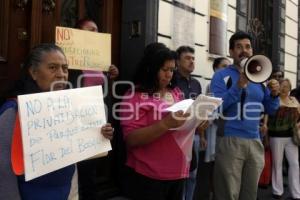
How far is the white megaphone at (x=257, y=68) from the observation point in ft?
11.6

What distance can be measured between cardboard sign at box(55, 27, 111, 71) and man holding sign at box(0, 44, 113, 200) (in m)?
0.81

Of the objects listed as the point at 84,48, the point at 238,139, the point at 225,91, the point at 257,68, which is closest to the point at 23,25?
the point at 84,48

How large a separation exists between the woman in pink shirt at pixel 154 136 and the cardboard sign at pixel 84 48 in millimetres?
435

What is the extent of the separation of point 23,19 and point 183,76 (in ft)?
5.95

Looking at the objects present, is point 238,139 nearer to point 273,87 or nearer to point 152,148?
point 273,87

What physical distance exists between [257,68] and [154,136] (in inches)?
56.5

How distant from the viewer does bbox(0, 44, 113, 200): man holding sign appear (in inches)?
72.4

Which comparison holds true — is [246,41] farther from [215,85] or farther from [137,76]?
[137,76]

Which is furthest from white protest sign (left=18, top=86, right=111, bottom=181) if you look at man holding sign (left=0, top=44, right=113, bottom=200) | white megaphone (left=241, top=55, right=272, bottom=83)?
white megaphone (left=241, top=55, right=272, bottom=83)

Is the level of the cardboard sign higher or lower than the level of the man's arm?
higher

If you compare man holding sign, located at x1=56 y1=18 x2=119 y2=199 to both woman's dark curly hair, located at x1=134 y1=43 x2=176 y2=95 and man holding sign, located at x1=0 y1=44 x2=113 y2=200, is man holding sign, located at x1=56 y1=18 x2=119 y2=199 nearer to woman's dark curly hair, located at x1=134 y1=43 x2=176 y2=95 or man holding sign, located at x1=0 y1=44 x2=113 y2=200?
woman's dark curly hair, located at x1=134 y1=43 x2=176 y2=95

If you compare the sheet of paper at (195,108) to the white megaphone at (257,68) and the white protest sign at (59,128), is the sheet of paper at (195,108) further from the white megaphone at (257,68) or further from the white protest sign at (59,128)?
the white megaphone at (257,68)

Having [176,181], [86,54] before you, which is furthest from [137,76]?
[176,181]

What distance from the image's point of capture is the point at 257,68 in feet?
11.9
